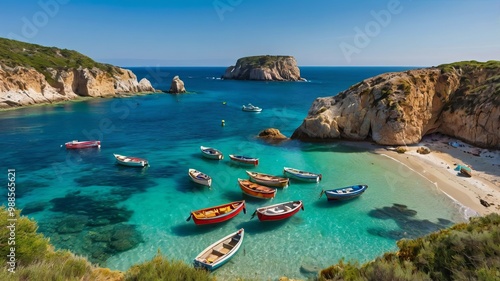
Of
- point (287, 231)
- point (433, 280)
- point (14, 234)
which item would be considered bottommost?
point (287, 231)

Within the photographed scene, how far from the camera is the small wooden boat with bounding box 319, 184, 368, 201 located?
24438 millimetres

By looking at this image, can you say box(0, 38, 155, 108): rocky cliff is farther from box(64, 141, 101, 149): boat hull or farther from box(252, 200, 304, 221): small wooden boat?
box(252, 200, 304, 221): small wooden boat

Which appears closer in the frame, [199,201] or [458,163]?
[199,201]

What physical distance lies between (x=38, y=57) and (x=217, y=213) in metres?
94.2

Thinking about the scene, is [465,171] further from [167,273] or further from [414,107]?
Result: [167,273]

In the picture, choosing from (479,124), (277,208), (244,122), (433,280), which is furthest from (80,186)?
(479,124)

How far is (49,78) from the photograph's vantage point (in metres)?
77.4

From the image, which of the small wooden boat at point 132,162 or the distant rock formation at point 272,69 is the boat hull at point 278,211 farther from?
the distant rock formation at point 272,69

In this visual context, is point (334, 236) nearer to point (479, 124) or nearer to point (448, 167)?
point (448, 167)

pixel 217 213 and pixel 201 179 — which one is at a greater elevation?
pixel 201 179

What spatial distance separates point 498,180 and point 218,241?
28610mm

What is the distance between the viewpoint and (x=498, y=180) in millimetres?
27609

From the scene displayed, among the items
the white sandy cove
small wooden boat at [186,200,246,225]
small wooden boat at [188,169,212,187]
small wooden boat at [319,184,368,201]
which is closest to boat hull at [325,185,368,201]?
small wooden boat at [319,184,368,201]

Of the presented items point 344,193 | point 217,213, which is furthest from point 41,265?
point 344,193
